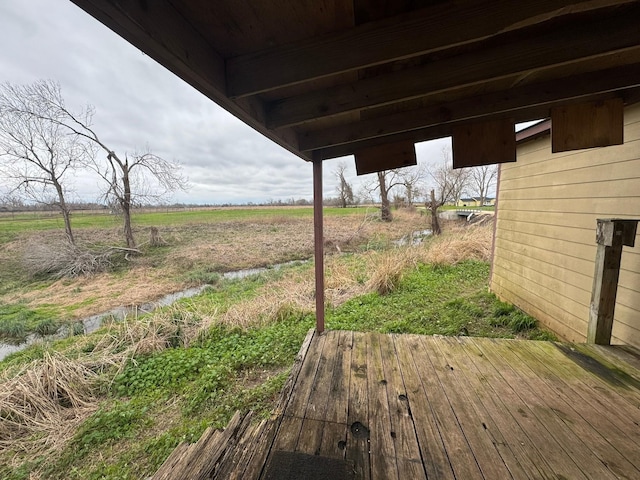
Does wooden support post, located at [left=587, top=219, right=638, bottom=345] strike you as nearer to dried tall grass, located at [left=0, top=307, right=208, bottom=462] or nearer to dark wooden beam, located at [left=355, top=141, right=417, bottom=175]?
dark wooden beam, located at [left=355, top=141, right=417, bottom=175]

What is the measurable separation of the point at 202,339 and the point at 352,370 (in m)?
2.79

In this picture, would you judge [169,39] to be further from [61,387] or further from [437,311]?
[437,311]

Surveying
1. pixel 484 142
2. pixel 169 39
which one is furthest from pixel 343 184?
pixel 169 39

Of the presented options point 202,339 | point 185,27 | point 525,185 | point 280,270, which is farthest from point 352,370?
point 280,270

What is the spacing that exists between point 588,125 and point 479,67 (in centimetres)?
125

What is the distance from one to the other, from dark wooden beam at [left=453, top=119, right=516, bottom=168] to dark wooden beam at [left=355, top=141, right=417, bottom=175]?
0.33 meters

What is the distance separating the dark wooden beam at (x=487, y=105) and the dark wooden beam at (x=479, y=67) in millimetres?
431

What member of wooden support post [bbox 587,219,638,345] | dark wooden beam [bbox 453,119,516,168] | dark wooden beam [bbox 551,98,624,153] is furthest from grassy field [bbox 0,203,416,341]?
dark wooden beam [bbox 551,98,624,153]

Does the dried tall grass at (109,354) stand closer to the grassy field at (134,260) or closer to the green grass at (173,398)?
the green grass at (173,398)

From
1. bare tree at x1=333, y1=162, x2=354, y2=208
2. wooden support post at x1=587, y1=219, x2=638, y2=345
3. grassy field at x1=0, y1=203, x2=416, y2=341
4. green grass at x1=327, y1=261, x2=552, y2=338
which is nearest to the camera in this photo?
wooden support post at x1=587, y1=219, x2=638, y2=345

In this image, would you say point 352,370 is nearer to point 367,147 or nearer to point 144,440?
point 367,147

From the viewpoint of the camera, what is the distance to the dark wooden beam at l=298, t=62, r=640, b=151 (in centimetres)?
148

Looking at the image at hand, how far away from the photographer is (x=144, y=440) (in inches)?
86.6

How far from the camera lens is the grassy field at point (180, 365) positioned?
2184 millimetres
